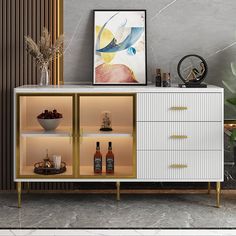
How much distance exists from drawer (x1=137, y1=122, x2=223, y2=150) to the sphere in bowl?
0.69 meters

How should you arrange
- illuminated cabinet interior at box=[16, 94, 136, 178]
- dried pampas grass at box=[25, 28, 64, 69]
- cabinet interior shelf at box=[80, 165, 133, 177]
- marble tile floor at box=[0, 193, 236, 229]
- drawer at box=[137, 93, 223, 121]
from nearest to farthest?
marble tile floor at box=[0, 193, 236, 229]
drawer at box=[137, 93, 223, 121]
cabinet interior shelf at box=[80, 165, 133, 177]
dried pampas grass at box=[25, 28, 64, 69]
illuminated cabinet interior at box=[16, 94, 136, 178]

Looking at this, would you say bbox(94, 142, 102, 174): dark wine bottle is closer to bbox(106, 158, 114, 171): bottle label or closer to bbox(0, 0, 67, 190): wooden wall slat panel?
bbox(106, 158, 114, 171): bottle label

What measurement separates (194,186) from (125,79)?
113 centimetres

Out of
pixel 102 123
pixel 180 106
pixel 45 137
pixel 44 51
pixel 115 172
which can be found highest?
pixel 44 51

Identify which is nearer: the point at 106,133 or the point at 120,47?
the point at 106,133

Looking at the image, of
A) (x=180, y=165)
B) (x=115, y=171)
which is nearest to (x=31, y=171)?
(x=115, y=171)

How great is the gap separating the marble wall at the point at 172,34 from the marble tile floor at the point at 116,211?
92 centimetres

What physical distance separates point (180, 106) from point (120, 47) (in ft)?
2.73

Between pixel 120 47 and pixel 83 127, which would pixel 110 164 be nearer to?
pixel 83 127

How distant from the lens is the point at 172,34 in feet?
16.3

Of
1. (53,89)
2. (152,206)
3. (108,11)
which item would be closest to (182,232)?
(152,206)

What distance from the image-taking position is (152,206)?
4.55 m

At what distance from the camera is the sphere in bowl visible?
4.61m

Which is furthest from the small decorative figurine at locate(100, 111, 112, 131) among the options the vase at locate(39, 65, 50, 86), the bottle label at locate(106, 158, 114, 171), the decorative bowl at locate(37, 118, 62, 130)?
the vase at locate(39, 65, 50, 86)
